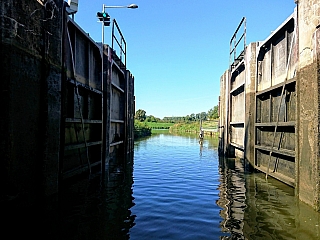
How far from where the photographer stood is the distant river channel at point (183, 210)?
4.66 m

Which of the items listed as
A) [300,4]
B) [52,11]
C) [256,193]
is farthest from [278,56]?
[52,11]

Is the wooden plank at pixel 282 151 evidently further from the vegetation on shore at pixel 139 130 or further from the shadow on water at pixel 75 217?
the vegetation on shore at pixel 139 130

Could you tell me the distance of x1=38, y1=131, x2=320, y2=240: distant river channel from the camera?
4.66 m

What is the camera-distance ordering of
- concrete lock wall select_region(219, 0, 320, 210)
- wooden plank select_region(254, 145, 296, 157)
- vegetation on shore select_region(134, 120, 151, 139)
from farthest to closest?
vegetation on shore select_region(134, 120, 151, 139)
wooden plank select_region(254, 145, 296, 157)
concrete lock wall select_region(219, 0, 320, 210)

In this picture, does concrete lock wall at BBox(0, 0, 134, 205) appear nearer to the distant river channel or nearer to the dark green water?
the dark green water

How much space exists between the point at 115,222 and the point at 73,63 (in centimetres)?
452

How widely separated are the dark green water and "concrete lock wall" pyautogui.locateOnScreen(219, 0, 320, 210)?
2.20 ft

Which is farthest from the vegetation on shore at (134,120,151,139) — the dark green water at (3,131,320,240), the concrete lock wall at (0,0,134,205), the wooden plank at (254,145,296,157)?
the concrete lock wall at (0,0,134,205)

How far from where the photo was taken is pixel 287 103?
27.3 feet

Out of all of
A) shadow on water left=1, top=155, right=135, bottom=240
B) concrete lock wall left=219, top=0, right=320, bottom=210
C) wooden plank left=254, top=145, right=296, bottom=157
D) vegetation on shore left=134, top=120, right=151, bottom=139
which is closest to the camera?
shadow on water left=1, top=155, right=135, bottom=240

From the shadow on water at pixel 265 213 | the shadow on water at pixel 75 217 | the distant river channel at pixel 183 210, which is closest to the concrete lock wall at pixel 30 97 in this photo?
the shadow on water at pixel 75 217

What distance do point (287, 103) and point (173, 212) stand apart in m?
4.85

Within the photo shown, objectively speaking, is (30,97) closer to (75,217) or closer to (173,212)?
(75,217)

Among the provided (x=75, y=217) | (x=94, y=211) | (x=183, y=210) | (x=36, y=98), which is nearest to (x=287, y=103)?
(x=183, y=210)
